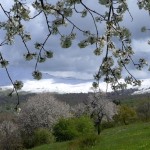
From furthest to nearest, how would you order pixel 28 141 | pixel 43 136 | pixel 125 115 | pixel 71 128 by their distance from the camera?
pixel 125 115 → pixel 28 141 → pixel 43 136 → pixel 71 128

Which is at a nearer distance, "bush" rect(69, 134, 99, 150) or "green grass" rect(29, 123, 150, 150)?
"green grass" rect(29, 123, 150, 150)

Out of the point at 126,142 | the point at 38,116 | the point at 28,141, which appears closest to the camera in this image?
the point at 126,142

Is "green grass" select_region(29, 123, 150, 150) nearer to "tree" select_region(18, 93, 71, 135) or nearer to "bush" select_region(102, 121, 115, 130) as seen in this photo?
"tree" select_region(18, 93, 71, 135)

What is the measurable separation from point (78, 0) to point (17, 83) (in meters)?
1.16

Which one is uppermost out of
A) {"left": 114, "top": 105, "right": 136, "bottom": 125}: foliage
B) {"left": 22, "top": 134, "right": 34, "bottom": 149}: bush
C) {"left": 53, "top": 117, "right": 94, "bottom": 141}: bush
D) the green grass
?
{"left": 114, "top": 105, "right": 136, "bottom": 125}: foliage

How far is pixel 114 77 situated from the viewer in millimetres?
4535

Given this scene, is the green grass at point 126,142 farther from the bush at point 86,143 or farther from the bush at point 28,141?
the bush at point 28,141

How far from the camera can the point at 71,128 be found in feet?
204

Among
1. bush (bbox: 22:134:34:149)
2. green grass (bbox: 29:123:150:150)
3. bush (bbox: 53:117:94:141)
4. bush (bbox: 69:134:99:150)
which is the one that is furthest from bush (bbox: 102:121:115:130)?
bush (bbox: 69:134:99:150)

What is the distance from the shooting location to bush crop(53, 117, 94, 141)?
6159 cm

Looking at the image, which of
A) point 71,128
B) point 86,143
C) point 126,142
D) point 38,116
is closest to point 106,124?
point 38,116

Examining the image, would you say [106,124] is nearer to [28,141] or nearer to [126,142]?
[28,141]

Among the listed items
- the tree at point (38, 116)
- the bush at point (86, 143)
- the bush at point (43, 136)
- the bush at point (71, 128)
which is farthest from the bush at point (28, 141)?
the bush at point (86, 143)

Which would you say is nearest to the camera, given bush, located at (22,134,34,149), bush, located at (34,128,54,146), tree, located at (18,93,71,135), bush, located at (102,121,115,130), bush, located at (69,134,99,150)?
bush, located at (69,134,99,150)
